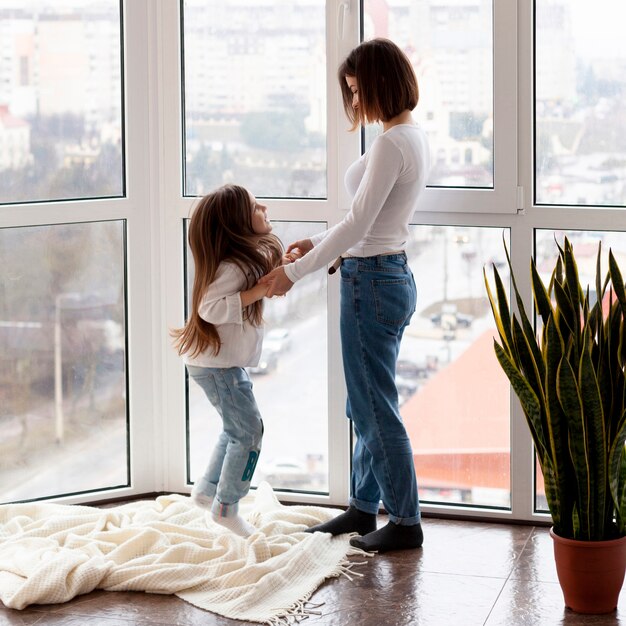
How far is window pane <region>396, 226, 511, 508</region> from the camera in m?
3.42

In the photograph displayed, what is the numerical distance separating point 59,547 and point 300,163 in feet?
4.54

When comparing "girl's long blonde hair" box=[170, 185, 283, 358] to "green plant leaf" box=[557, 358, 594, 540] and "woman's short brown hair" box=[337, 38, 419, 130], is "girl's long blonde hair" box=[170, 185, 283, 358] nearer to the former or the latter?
"woman's short brown hair" box=[337, 38, 419, 130]

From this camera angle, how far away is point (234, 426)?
3160 millimetres

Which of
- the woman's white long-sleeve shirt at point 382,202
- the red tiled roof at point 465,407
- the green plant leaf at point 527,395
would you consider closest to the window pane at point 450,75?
the woman's white long-sleeve shirt at point 382,202

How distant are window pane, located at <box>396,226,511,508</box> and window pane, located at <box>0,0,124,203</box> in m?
1.06

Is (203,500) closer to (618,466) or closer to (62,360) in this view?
(62,360)

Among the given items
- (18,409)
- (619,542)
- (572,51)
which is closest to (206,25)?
(572,51)

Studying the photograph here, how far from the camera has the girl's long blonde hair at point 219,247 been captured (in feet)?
10.0

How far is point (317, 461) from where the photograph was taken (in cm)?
363

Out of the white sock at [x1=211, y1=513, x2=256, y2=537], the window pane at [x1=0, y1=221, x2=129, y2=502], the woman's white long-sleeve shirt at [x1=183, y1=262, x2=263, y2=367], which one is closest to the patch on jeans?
the white sock at [x1=211, y1=513, x2=256, y2=537]

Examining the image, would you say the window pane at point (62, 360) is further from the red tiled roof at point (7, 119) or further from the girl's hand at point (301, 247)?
the girl's hand at point (301, 247)

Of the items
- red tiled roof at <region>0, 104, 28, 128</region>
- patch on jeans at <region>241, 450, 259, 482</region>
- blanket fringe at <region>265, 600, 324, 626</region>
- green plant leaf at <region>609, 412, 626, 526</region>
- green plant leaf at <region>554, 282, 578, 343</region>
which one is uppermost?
red tiled roof at <region>0, 104, 28, 128</region>

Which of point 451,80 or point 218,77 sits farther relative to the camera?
point 218,77

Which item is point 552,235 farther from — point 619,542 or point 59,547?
point 59,547
